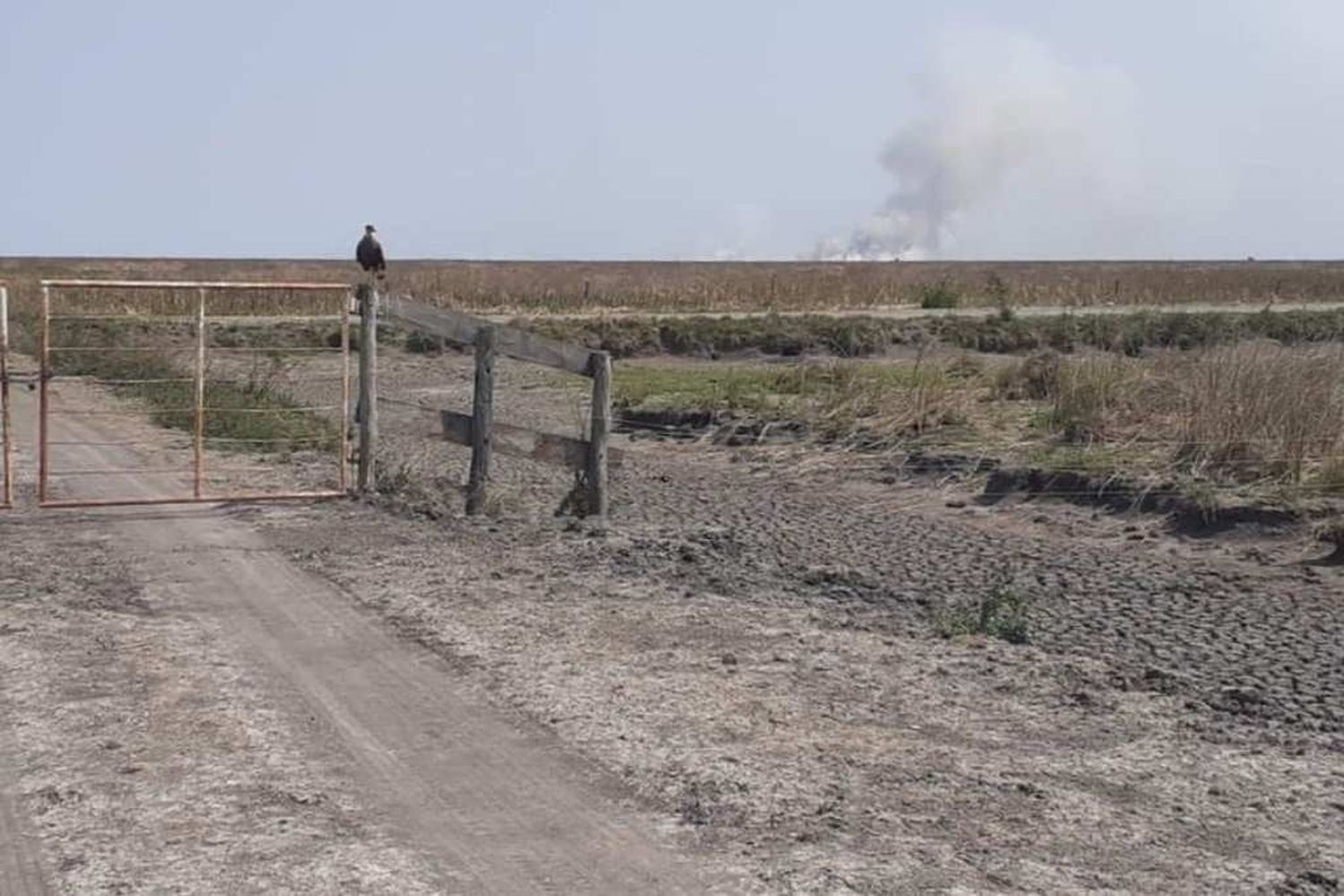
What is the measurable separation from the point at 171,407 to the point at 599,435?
9.68 meters

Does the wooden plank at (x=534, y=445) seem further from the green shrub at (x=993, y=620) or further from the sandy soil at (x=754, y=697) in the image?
the green shrub at (x=993, y=620)

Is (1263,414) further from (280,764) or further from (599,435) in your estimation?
(280,764)

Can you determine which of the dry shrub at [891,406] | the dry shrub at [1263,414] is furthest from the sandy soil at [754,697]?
the dry shrub at [891,406]

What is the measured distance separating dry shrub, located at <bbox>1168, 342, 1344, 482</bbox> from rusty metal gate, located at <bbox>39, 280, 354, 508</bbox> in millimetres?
7423

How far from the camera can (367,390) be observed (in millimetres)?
15281

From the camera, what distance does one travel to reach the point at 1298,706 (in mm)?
9000

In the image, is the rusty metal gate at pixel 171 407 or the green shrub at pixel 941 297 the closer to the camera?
the rusty metal gate at pixel 171 407

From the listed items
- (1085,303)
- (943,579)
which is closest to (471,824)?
(943,579)

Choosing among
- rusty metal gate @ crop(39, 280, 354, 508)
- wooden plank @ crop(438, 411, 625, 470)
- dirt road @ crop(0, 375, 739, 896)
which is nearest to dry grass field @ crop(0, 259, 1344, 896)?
dirt road @ crop(0, 375, 739, 896)

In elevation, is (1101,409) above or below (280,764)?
above

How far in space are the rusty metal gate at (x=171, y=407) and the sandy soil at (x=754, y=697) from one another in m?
1.22

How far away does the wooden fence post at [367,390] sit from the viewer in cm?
1527

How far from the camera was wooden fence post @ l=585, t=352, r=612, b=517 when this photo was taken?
14.9 meters

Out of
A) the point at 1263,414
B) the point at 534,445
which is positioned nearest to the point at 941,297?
the point at 1263,414
